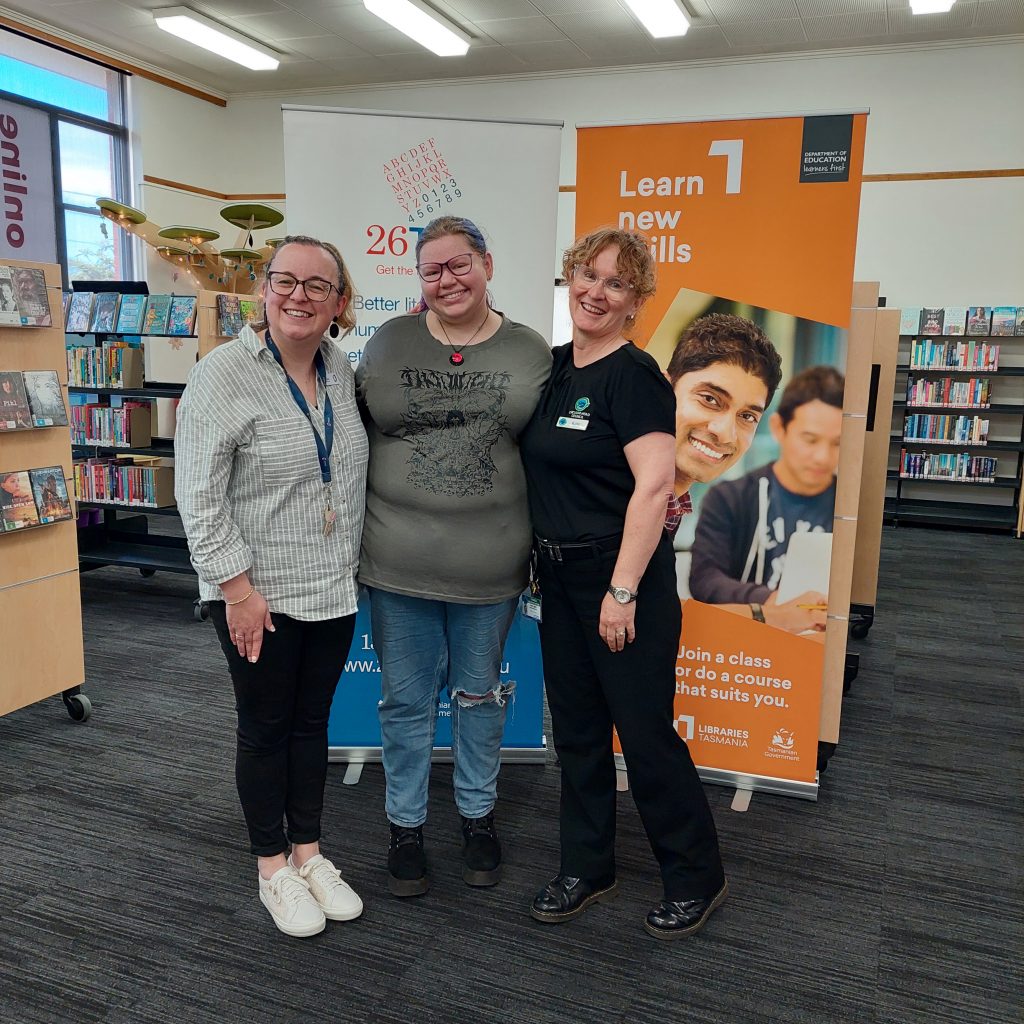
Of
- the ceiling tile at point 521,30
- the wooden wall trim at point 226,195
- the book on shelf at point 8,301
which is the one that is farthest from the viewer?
the wooden wall trim at point 226,195

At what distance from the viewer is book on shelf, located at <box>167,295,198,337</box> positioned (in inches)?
182

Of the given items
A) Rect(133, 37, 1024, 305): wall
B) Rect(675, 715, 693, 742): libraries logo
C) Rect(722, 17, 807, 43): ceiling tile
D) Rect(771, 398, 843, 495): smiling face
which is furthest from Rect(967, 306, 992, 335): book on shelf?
Rect(675, 715, 693, 742): libraries logo

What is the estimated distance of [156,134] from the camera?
8.43m

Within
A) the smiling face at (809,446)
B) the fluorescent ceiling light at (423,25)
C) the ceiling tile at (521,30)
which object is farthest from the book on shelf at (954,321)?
the smiling face at (809,446)

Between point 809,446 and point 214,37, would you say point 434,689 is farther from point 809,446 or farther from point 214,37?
point 214,37

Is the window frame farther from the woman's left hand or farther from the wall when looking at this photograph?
the woman's left hand

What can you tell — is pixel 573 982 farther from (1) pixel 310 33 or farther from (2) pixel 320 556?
(1) pixel 310 33

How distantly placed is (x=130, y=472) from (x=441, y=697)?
2.92 m

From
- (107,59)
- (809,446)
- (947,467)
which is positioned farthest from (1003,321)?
(107,59)

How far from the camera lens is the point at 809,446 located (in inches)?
93.1

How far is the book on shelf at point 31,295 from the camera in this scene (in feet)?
9.08

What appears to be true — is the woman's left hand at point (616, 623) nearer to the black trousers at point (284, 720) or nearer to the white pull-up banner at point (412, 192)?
the black trousers at point (284, 720)

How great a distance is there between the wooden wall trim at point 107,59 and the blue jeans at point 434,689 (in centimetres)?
722

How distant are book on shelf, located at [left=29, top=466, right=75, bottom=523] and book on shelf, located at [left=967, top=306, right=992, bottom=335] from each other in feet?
21.9
